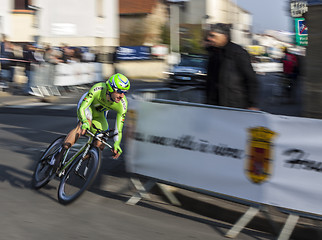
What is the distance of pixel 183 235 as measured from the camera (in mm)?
5633

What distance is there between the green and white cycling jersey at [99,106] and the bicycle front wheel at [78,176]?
1.07 feet

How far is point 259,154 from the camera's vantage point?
5.52 metres

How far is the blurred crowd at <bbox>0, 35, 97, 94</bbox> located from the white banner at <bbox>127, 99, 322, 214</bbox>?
1330 cm

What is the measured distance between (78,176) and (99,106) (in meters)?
0.98

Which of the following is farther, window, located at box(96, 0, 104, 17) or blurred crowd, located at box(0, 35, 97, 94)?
window, located at box(96, 0, 104, 17)

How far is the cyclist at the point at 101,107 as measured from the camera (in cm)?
648

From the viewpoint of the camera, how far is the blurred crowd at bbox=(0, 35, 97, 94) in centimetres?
1939

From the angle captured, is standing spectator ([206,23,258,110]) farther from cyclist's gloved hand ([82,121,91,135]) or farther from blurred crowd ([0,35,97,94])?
blurred crowd ([0,35,97,94])

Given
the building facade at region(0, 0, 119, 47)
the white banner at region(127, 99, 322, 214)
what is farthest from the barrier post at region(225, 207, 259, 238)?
the building facade at region(0, 0, 119, 47)

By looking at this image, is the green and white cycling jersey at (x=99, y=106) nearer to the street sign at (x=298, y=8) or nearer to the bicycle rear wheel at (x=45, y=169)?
the bicycle rear wheel at (x=45, y=169)

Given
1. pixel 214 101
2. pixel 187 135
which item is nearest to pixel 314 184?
pixel 187 135

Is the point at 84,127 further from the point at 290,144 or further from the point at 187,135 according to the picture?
the point at 290,144

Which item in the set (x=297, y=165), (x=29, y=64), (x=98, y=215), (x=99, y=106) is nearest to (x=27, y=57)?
(x=29, y=64)

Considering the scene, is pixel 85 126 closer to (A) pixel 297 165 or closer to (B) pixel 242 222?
(B) pixel 242 222
